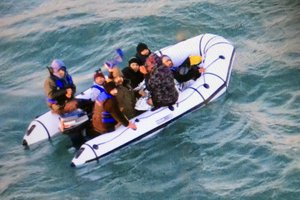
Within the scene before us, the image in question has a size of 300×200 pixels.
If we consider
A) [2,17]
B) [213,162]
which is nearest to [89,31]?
[2,17]

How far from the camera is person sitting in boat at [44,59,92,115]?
8320 mm

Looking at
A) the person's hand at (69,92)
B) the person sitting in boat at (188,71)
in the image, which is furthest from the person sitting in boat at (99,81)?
the person sitting in boat at (188,71)

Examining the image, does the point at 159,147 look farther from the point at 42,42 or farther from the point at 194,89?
the point at 42,42

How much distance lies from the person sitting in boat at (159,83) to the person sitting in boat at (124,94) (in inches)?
13.3

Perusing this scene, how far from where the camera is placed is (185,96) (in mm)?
8766

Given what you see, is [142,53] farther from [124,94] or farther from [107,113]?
[107,113]

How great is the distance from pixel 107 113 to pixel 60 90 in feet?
3.14

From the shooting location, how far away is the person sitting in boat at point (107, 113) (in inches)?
306

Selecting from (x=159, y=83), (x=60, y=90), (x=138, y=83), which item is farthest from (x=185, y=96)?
(x=60, y=90)

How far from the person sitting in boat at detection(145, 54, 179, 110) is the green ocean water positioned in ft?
1.92

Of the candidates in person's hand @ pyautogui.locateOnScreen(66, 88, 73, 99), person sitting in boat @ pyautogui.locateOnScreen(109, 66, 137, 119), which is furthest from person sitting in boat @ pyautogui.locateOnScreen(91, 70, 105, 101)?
person's hand @ pyautogui.locateOnScreen(66, 88, 73, 99)

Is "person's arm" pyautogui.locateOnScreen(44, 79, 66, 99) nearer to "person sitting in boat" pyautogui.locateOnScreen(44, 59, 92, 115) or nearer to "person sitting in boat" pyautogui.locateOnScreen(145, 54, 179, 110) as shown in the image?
"person sitting in boat" pyautogui.locateOnScreen(44, 59, 92, 115)

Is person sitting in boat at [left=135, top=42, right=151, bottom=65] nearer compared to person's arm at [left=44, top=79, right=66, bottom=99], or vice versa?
person's arm at [left=44, top=79, right=66, bottom=99]

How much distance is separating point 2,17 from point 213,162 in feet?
29.0
